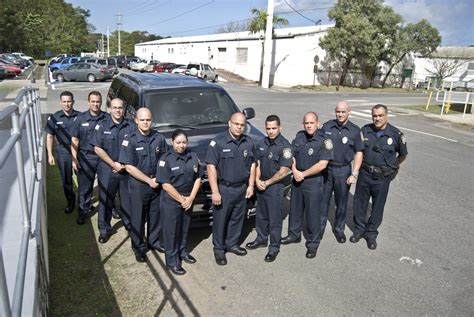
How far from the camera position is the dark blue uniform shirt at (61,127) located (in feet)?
17.7

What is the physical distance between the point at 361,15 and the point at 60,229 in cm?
3556

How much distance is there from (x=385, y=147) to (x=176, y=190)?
2.72 metres

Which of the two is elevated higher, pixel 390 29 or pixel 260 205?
pixel 390 29

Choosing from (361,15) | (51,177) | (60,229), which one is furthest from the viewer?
(361,15)

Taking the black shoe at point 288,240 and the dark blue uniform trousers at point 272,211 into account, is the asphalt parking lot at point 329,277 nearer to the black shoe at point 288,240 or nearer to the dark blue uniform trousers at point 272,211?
the black shoe at point 288,240

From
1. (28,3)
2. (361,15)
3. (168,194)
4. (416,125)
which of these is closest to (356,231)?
(168,194)

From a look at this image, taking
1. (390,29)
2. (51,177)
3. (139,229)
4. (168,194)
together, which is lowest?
(51,177)

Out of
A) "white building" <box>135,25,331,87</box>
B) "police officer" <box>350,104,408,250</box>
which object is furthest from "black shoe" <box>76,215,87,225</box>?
"white building" <box>135,25,331,87</box>

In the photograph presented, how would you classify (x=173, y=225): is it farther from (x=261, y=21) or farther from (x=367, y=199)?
(x=261, y=21)

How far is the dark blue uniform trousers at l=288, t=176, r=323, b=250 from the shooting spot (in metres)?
4.79

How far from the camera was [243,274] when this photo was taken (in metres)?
4.42

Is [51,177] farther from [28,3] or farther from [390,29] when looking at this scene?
[28,3]

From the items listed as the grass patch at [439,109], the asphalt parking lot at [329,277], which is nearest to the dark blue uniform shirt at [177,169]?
the asphalt parking lot at [329,277]

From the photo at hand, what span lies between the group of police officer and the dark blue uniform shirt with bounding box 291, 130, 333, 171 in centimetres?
1
